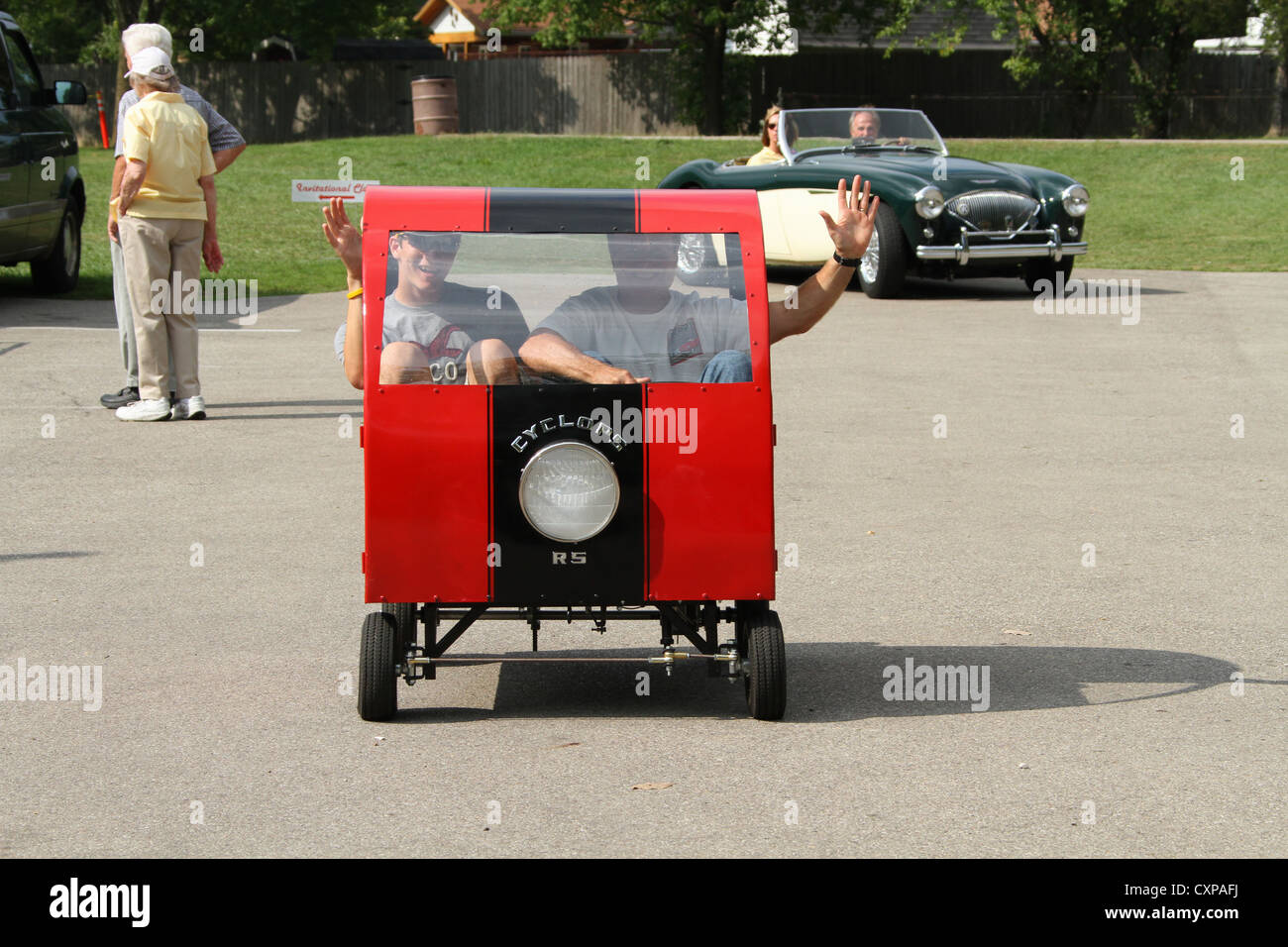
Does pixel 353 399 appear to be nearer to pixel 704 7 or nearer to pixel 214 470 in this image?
pixel 214 470

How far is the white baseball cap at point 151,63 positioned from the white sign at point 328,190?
3.31m

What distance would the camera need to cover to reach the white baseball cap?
31.8 feet

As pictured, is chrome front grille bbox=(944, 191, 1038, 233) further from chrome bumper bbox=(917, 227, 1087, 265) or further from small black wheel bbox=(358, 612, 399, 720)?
small black wheel bbox=(358, 612, 399, 720)

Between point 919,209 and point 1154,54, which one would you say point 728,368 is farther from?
point 1154,54

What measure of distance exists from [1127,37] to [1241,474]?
3365 cm

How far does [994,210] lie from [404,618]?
11.9 metres

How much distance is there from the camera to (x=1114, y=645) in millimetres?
6078

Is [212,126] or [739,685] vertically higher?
[212,126]

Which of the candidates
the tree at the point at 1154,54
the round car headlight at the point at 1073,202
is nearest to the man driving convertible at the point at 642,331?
the round car headlight at the point at 1073,202

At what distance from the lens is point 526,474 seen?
5.01 m

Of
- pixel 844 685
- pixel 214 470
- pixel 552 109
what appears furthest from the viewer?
pixel 552 109

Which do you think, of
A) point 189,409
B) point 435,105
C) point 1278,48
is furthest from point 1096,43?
point 189,409

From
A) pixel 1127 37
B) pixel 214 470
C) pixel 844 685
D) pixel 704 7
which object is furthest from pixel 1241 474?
pixel 1127 37

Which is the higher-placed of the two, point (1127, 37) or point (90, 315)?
point (1127, 37)
